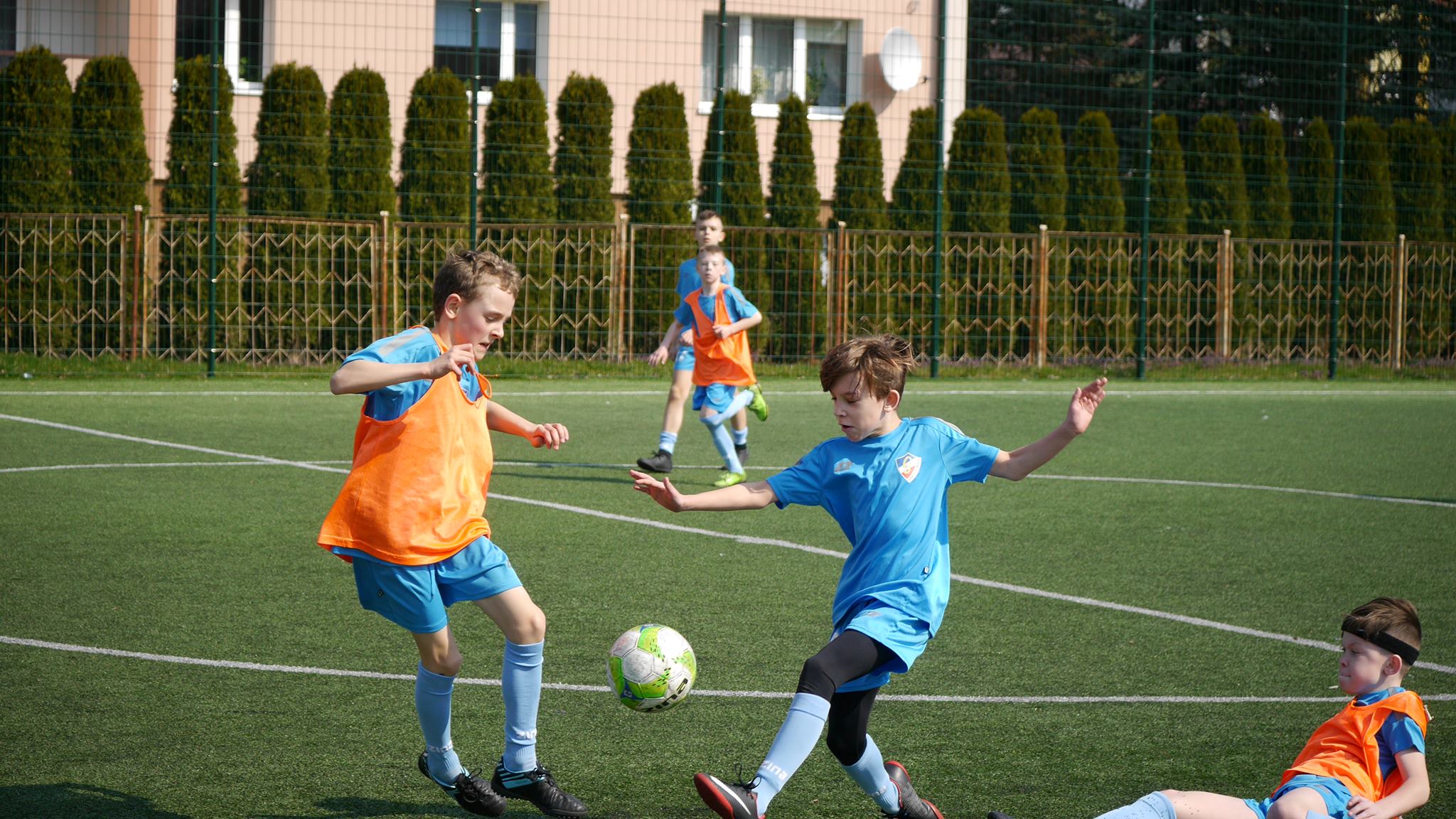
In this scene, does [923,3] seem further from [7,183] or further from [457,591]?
[457,591]

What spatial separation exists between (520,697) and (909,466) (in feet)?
4.14

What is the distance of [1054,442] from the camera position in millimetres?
3859

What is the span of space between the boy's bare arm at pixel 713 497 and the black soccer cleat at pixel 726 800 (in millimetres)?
740

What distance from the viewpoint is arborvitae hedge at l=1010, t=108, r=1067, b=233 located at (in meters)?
20.0

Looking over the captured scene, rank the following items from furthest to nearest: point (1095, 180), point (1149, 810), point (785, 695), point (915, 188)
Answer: point (1095, 180) < point (915, 188) < point (785, 695) < point (1149, 810)

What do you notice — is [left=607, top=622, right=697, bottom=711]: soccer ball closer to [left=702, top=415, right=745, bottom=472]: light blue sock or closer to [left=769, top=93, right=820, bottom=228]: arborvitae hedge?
[left=702, top=415, right=745, bottom=472]: light blue sock

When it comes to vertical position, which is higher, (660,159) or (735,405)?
(660,159)

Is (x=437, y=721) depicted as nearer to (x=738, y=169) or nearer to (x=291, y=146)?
(x=291, y=146)

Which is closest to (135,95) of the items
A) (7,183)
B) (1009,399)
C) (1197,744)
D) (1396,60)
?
(7,183)

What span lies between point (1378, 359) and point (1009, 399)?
24.7ft

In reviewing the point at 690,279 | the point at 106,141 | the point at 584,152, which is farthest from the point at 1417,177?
the point at 106,141

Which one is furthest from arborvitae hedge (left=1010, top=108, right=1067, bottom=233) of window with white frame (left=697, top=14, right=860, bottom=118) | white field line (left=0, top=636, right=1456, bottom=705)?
white field line (left=0, top=636, right=1456, bottom=705)

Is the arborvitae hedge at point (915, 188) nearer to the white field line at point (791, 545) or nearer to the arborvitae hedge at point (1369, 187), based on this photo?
the arborvitae hedge at point (1369, 187)

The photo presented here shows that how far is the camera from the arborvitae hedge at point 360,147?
1752cm
